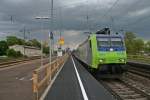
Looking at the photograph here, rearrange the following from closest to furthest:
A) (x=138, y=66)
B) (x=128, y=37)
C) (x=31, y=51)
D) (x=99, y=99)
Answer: (x=99, y=99) → (x=138, y=66) → (x=128, y=37) → (x=31, y=51)

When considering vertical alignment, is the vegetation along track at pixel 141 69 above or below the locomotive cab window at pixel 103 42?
below

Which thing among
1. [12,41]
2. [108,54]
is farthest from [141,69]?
[12,41]

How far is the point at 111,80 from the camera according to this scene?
25672 millimetres

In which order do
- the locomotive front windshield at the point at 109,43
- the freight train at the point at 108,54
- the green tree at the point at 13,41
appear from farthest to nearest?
the green tree at the point at 13,41 < the locomotive front windshield at the point at 109,43 < the freight train at the point at 108,54

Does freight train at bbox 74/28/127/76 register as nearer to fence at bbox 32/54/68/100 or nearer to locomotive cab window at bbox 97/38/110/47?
locomotive cab window at bbox 97/38/110/47

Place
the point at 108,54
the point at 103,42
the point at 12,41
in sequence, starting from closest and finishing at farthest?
the point at 108,54 → the point at 103,42 → the point at 12,41

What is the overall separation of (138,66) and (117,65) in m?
13.4

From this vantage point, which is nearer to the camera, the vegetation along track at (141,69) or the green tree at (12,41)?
the vegetation along track at (141,69)

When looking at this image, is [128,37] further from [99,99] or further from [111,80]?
[99,99]

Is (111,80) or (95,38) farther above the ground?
(95,38)

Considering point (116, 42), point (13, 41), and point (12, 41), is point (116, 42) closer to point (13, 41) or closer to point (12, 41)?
point (13, 41)

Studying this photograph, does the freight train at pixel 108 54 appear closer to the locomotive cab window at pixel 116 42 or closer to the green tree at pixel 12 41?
the locomotive cab window at pixel 116 42

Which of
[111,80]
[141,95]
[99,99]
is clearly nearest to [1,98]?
[99,99]

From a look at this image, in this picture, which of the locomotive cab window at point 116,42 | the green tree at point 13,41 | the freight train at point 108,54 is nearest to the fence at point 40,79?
the freight train at point 108,54
